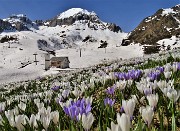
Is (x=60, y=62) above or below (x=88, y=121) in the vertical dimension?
below

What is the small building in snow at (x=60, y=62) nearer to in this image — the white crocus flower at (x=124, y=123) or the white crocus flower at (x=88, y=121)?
the white crocus flower at (x=88, y=121)

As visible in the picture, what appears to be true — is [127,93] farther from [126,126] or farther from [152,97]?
[126,126]

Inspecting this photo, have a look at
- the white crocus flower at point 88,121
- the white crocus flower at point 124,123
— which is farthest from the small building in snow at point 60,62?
the white crocus flower at point 124,123

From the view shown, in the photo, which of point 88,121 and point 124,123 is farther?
point 88,121

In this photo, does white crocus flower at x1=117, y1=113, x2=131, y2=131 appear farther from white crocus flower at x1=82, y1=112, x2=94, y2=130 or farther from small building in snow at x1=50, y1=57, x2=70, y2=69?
small building in snow at x1=50, y1=57, x2=70, y2=69

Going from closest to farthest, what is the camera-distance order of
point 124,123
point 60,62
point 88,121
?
point 124,123
point 88,121
point 60,62

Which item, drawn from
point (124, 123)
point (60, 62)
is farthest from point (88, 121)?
point (60, 62)

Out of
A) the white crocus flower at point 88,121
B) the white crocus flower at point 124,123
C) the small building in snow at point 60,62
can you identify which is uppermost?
the white crocus flower at point 124,123

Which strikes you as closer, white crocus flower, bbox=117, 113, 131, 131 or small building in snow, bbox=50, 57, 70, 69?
white crocus flower, bbox=117, 113, 131, 131

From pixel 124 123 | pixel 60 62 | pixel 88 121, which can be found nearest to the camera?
pixel 124 123

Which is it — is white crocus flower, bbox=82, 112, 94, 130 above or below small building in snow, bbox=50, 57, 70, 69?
above

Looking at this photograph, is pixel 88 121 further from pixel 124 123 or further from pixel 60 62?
pixel 60 62

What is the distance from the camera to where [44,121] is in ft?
8.89

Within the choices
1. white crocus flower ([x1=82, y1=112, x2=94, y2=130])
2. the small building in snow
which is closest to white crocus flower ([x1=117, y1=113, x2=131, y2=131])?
white crocus flower ([x1=82, y1=112, x2=94, y2=130])
